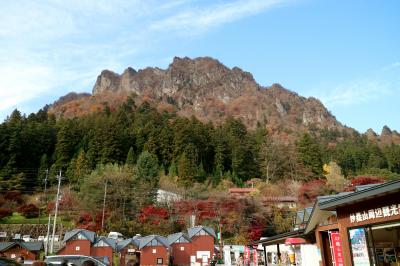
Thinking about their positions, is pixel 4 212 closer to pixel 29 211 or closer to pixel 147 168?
pixel 29 211

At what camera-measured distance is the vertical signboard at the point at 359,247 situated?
8048mm

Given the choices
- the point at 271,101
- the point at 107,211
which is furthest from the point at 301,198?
the point at 271,101

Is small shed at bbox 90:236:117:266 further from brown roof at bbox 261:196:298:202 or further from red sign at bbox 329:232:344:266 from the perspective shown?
red sign at bbox 329:232:344:266

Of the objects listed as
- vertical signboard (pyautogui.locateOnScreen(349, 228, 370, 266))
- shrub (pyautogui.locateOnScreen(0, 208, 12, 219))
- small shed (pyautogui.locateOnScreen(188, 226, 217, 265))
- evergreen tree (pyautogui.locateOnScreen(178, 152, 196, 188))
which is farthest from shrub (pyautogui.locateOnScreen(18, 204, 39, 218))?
vertical signboard (pyautogui.locateOnScreen(349, 228, 370, 266))

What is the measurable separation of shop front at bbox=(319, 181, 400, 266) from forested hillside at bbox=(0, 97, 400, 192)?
37655 mm

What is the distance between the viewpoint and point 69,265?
351 inches

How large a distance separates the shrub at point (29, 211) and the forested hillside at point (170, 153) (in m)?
5.69

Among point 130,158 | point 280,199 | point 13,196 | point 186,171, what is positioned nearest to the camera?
point 280,199

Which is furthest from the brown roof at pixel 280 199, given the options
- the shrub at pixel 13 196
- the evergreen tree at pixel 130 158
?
the shrub at pixel 13 196

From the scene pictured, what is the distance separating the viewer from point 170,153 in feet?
176

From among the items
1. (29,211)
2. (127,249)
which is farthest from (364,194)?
(29,211)

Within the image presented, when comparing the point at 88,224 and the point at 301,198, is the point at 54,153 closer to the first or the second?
the point at 88,224

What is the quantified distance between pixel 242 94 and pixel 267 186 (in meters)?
80.3

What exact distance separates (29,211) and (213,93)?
3474 inches
